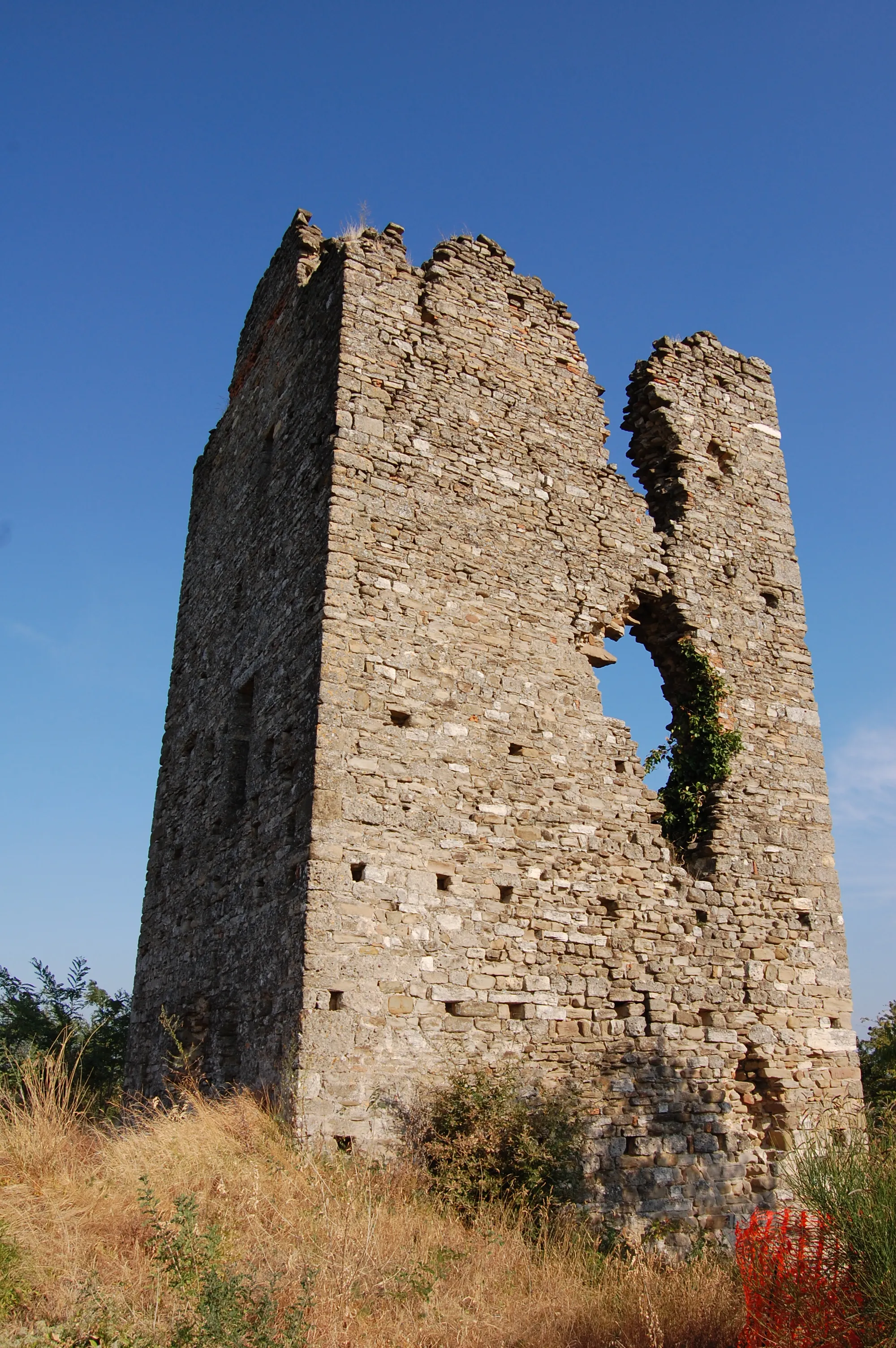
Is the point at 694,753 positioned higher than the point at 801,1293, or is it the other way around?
the point at 694,753

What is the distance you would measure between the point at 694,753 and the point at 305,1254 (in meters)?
5.77

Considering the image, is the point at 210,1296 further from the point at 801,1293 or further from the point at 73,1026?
the point at 73,1026

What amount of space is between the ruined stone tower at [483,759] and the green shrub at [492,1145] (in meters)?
0.24

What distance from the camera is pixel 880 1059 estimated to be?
1425 centimetres

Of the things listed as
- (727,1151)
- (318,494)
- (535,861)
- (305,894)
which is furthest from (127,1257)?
(318,494)

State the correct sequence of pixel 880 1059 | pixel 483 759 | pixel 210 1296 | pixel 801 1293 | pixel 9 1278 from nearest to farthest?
1. pixel 210 1296
2. pixel 9 1278
3. pixel 801 1293
4. pixel 483 759
5. pixel 880 1059

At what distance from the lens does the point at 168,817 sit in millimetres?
10836

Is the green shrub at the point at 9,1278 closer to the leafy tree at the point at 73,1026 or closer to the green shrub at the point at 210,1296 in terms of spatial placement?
the green shrub at the point at 210,1296

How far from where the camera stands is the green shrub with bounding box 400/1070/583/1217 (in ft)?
21.7

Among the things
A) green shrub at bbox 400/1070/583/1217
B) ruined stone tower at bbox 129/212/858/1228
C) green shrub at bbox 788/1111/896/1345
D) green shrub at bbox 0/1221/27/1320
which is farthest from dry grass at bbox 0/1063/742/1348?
green shrub at bbox 788/1111/896/1345

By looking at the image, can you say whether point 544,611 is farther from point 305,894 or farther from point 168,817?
point 168,817

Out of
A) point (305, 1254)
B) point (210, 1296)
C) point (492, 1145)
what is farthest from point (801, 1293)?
point (210, 1296)

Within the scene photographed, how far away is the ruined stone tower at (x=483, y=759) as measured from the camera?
24.4 ft

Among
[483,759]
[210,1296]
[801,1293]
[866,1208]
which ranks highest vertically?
[483,759]
